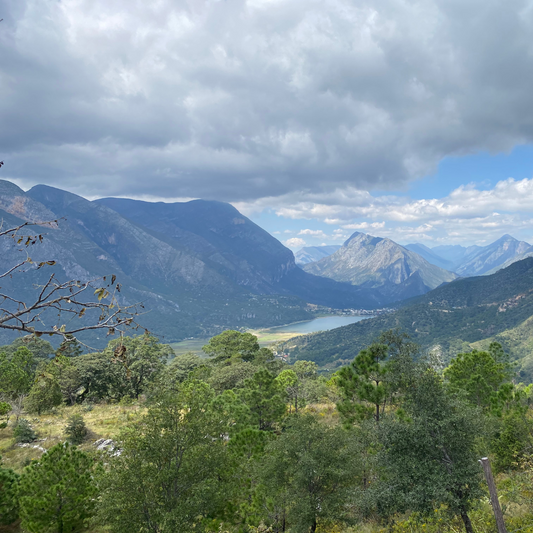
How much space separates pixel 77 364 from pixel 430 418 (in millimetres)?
45156

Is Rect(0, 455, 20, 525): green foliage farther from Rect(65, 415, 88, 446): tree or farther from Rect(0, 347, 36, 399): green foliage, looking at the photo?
Rect(0, 347, 36, 399): green foliage

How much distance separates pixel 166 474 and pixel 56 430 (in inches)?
825

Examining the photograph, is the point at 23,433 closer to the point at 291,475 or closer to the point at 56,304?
the point at 291,475

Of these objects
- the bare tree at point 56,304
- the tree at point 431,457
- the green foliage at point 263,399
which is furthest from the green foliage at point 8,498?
the green foliage at point 263,399

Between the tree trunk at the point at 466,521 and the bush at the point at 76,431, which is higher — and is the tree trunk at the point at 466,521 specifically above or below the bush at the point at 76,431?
above

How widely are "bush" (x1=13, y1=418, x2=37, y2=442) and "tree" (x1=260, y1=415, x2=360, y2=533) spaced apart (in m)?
19.7

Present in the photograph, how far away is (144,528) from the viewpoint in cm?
1217

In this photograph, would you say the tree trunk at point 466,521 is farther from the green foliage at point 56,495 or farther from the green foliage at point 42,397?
the green foliage at point 42,397

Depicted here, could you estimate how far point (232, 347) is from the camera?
58.3 meters

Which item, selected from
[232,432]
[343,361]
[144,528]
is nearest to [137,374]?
[232,432]

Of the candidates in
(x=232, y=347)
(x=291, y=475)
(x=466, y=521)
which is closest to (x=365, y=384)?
(x=291, y=475)

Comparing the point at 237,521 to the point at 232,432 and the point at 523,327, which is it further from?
the point at 523,327

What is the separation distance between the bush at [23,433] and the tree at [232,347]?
32.9 metres

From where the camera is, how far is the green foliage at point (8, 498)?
1370cm
